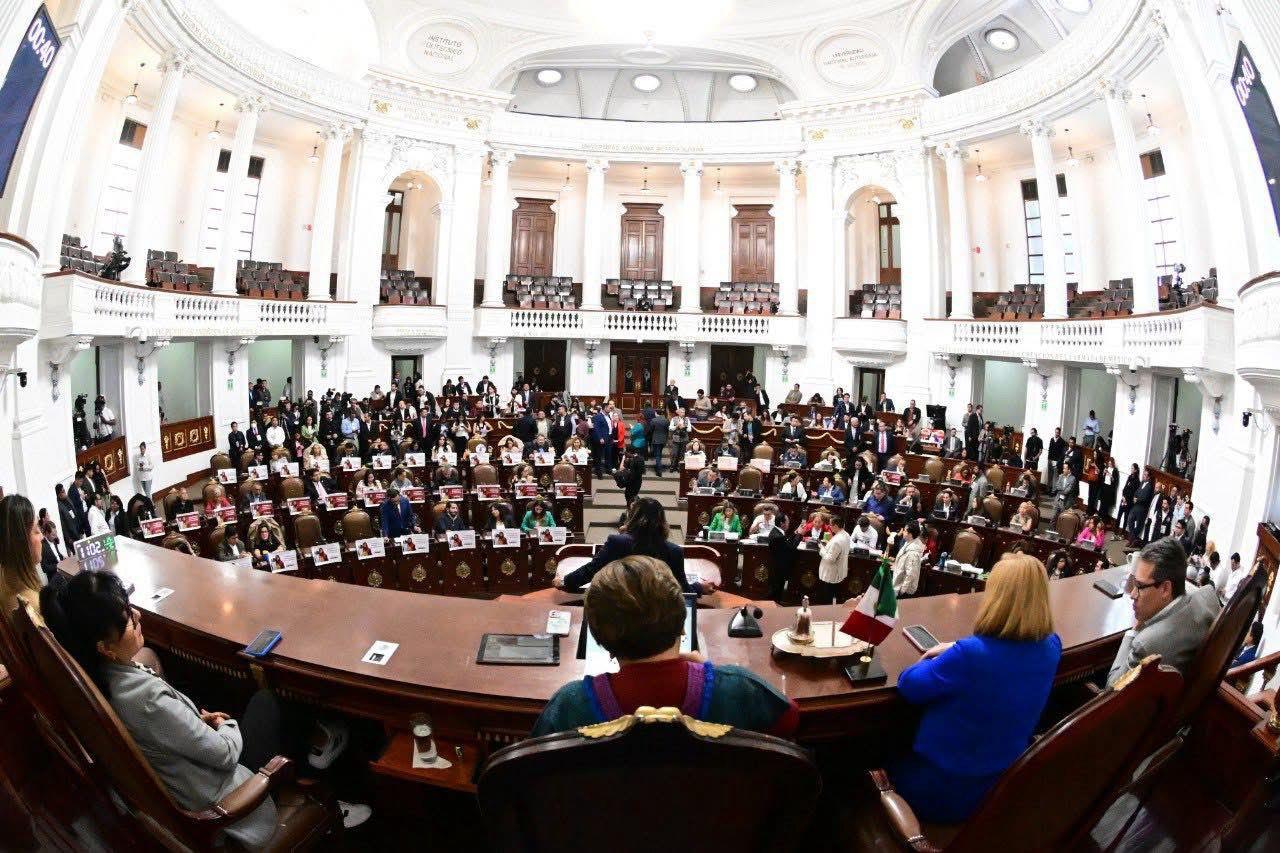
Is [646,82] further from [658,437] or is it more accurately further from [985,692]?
[985,692]

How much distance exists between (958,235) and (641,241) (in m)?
11.0

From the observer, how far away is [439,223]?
2181 cm

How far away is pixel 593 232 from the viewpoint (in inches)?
903

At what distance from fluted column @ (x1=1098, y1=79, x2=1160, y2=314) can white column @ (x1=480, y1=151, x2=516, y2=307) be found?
15.6 metres

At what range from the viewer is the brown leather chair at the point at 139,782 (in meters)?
1.96

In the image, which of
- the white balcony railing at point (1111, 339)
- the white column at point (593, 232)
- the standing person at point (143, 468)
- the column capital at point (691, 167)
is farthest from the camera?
the white column at point (593, 232)

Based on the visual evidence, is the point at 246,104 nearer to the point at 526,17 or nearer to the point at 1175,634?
the point at 526,17

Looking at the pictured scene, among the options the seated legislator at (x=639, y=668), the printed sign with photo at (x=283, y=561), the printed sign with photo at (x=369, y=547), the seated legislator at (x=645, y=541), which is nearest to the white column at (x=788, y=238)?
the printed sign with photo at (x=369, y=547)

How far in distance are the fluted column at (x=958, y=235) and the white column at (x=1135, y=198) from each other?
172 inches

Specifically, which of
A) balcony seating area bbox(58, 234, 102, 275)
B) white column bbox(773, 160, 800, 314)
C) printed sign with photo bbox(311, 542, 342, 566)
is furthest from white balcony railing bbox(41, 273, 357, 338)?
white column bbox(773, 160, 800, 314)

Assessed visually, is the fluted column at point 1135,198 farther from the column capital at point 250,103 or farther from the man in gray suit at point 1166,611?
the column capital at point 250,103

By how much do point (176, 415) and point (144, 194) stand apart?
8254mm

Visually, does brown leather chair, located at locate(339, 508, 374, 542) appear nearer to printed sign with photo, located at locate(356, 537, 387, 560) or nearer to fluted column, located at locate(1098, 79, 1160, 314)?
printed sign with photo, located at locate(356, 537, 387, 560)

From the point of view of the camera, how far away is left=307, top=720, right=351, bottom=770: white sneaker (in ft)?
10.2
